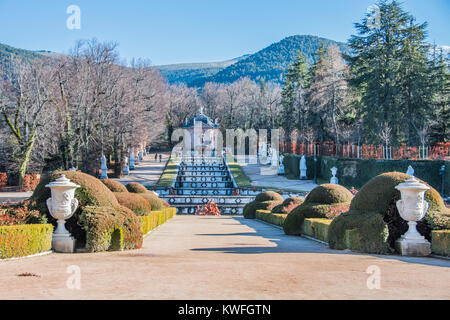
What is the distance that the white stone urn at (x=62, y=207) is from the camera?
9.95 m

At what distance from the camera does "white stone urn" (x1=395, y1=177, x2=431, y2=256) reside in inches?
395

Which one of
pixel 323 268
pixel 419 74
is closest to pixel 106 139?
pixel 419 74

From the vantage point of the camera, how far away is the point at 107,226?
34.0 feet

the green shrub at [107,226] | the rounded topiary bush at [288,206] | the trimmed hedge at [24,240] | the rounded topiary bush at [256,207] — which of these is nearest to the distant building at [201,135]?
the rounded topiary bush at [256,207]

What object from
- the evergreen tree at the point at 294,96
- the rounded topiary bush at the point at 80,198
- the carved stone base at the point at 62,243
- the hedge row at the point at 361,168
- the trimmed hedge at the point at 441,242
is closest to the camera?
the trimmed hedge at the point at 441,242

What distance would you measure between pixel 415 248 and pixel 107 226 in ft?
22.4

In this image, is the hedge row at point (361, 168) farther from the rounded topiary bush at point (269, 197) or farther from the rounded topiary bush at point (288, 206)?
the rounded topiary bush at point (288, 206)

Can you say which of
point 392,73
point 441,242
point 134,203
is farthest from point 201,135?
point 441,242

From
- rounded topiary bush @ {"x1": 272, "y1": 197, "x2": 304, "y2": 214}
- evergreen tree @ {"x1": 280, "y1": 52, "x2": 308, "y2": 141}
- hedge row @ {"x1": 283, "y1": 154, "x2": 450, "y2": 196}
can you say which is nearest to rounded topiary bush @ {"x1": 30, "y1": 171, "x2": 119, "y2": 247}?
rounded topiary bush @ {"x1": 272, "y1": 197, "x2": 304, "y2": 214}

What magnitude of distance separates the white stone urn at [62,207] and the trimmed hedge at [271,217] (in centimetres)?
1033

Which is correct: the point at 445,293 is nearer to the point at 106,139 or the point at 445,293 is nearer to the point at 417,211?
the point at 417,211

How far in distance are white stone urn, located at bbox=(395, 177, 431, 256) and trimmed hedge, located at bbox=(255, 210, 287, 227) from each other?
8.59m
